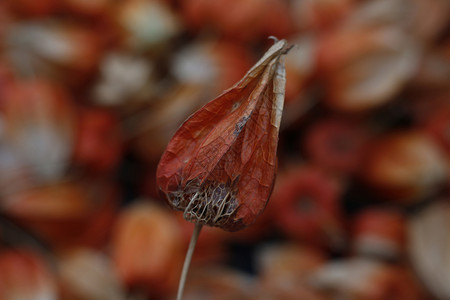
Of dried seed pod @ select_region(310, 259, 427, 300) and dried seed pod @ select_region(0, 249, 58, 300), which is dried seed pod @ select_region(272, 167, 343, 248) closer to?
dried seed pod @ select_region(310, 259, 427, 300)

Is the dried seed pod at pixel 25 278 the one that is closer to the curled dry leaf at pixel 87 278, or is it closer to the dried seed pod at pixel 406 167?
the curled dry leaf at pixel 87 278

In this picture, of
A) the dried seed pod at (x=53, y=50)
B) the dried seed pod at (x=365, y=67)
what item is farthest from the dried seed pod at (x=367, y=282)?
the dried seed pod at (x=53, y=50)

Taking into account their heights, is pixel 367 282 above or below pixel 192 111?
below

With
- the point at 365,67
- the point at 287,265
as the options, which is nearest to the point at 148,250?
the point at 287,265

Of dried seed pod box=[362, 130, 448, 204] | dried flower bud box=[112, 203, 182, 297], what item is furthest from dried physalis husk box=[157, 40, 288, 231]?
dried seed pod box=[362, 130, 448, 204]

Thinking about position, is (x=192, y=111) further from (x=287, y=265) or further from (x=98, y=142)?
(x=287, y=265)

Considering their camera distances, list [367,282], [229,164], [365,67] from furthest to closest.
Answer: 1. [365,67]
2. [367,282]
3. [229,164]

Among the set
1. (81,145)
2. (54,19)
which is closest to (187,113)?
(81,145)
